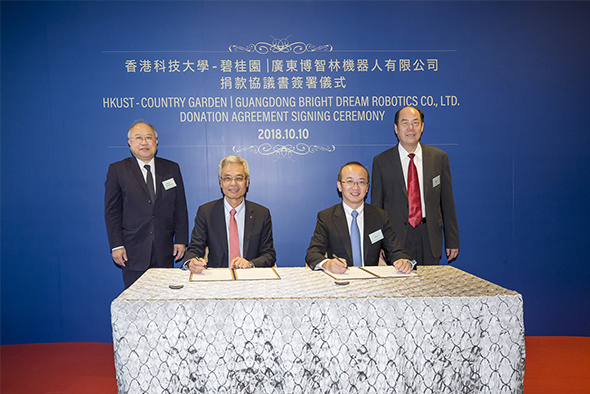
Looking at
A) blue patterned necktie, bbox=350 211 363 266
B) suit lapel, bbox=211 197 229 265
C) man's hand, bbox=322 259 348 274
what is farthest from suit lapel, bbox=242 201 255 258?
man's hand, bbox=322 259 348 274

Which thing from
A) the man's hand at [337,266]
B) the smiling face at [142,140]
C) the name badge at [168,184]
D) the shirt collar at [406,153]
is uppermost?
the smiling face at [142,140]

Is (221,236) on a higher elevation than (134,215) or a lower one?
lower

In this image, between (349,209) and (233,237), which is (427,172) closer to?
(349,209)

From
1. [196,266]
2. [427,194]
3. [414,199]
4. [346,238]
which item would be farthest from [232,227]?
[427,194]

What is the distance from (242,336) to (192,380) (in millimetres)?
265

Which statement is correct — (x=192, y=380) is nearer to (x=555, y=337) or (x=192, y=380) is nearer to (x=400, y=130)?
(x=400, y=130)

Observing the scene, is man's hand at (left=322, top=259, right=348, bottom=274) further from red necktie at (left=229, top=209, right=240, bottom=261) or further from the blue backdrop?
the blue backdrop

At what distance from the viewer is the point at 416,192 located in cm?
332

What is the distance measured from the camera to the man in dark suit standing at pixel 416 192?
3301 millimetres

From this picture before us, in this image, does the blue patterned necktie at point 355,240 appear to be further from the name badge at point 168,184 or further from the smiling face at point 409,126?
the name badge at point 168,184

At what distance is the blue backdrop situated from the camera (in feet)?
13.2

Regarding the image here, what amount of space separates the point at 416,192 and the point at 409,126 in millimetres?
510

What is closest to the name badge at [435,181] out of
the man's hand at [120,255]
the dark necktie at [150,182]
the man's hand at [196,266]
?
the man's hand at [196,266]

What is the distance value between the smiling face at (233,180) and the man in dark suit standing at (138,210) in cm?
76
